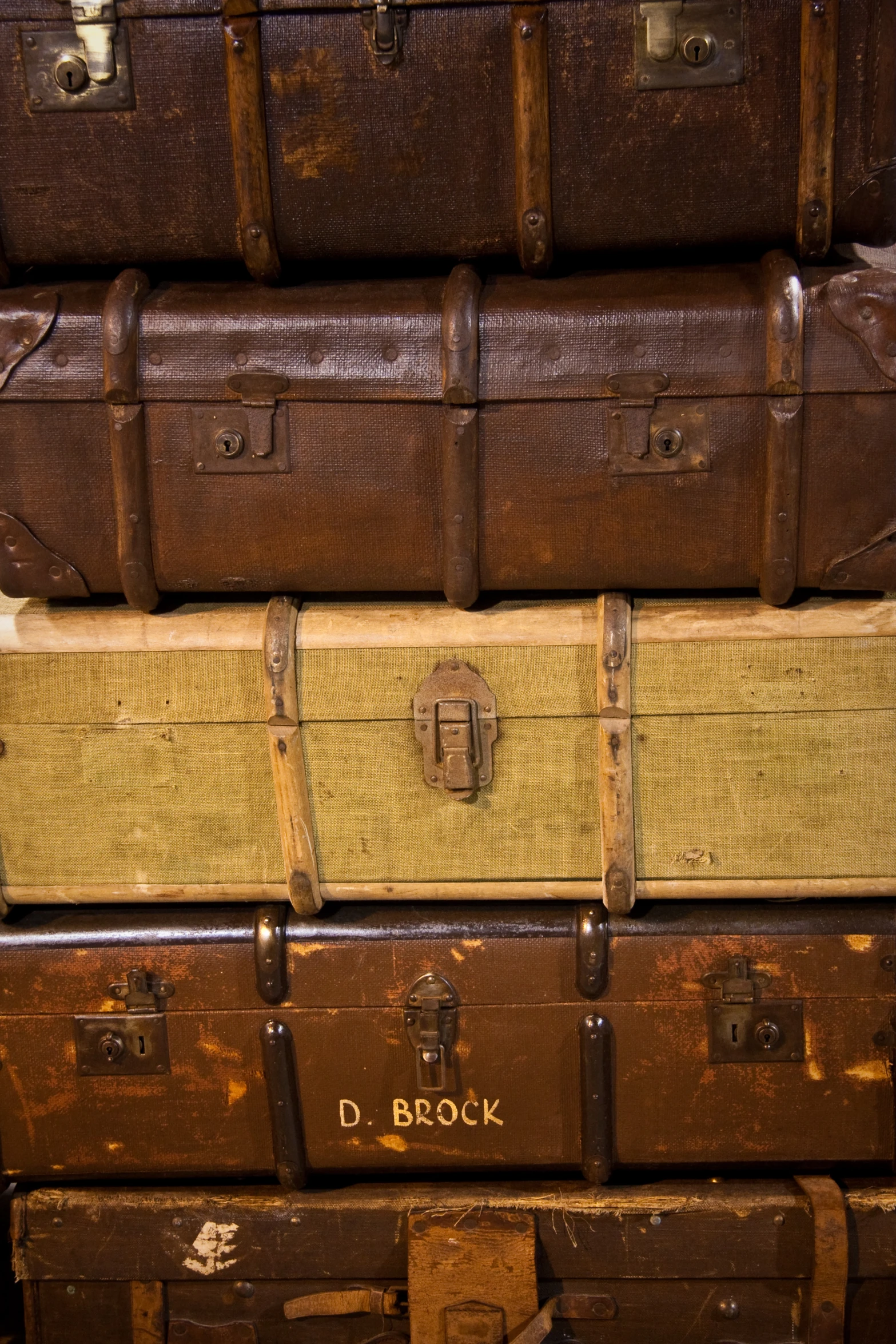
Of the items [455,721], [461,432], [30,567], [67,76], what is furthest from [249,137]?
[455,721]

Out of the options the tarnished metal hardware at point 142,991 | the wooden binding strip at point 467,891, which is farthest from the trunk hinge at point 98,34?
the tarnished metal hardware at point 142,991

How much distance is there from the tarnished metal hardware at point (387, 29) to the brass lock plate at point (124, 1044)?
1.86 metres

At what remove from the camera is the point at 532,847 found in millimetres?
2254

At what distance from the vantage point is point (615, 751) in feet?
7.09

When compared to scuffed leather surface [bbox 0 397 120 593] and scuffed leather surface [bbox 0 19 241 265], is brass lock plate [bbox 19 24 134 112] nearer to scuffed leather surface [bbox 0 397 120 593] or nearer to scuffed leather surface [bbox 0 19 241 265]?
scuffed leather surface [bbox 0 19 241 265]

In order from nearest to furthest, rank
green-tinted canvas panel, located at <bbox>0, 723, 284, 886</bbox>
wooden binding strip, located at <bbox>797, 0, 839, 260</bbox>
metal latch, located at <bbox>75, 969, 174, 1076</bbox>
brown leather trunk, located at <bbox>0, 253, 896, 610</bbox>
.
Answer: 1. wooden binding strip, located at <bbox>797, 0, 839, 260</bbox>
2. brown leather trunk, located at <bbox>0, 253, 896, 610</bbox>
3. green-tinted canvas panel, located at <bbox>0, 723, 284, 886</bbox>
4. metal latch, located at <bbox>75, 969, 174, 1076</bbox>

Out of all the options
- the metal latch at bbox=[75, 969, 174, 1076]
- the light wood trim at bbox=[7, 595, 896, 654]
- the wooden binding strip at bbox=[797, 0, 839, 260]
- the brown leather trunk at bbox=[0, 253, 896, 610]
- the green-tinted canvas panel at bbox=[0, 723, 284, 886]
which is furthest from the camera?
the metal latch at bbox=[75, 969, 174, 1076]

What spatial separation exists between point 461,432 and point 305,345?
321 millimetres

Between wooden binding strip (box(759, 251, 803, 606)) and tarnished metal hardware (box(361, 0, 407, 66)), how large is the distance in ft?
2.42

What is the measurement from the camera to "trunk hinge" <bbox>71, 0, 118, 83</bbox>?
1956mm

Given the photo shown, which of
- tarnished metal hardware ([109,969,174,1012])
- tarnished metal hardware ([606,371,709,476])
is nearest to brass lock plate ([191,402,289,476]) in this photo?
tarnished metal hardware ([606,371,709,476])

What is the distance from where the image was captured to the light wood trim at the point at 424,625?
6.97ft

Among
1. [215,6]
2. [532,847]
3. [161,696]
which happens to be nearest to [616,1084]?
[532,847]

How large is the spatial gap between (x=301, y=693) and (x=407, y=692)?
0.20 m
